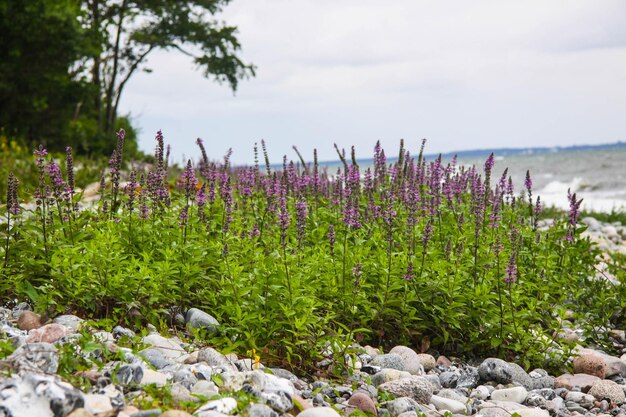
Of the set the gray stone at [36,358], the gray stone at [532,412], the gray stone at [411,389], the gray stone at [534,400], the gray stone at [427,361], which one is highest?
the gray stone at [36,358]

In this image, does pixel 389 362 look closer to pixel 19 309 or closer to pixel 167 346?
pixel 167 346

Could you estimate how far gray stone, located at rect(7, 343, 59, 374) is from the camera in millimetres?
3834

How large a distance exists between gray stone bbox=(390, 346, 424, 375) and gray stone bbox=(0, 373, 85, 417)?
2865 mm

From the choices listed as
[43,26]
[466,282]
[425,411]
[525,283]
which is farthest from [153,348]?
[43,26]

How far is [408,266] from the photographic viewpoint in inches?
235

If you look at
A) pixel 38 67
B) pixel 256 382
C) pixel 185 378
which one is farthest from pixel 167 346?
pixel 38 67

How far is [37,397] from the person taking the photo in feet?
11.4

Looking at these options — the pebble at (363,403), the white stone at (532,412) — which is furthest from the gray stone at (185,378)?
the white stone at (532,412)

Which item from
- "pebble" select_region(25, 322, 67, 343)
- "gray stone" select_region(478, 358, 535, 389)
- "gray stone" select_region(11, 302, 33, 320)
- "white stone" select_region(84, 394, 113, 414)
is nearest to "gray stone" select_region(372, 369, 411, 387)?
"gray stone" select_region(478, 358, 535, 389)

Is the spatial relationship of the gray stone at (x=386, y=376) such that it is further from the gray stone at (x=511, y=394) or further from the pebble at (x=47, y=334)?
the pebble at (x=47, y=334)

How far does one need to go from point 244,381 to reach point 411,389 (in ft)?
4.52

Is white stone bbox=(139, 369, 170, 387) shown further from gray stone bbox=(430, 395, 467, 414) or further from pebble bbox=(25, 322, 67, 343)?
gray stone bbox=(430, 395, 467, 414)

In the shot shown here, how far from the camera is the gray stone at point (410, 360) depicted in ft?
18.3

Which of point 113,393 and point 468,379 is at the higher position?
point 113,393
